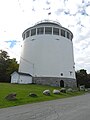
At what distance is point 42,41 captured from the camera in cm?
4928

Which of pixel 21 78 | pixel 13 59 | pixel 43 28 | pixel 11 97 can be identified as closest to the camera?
pixel 11 97

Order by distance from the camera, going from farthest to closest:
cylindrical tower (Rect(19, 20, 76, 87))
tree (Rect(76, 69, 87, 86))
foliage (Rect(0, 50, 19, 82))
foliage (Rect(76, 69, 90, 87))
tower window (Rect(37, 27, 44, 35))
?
tree (Rect(76, 69, 87, 86))
foliage (Rect(76, 69, 90, 87))
foliage (Rect(0, 50, 19, 82))
tower window (Rect(37, 27, 44, 35))
cylindrical tower (Rect(19, 20, 76, 87))

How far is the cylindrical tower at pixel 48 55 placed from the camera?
4644cm

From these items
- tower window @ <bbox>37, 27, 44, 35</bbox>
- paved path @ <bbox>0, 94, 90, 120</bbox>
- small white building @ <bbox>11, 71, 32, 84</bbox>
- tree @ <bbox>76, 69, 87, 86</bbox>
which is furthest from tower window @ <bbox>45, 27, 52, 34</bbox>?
paved path @ <bbox>0, 94, 90, 120</bbox>

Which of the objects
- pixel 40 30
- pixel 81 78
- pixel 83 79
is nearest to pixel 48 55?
pixel 40 30

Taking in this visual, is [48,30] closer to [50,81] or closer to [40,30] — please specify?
[40,30]

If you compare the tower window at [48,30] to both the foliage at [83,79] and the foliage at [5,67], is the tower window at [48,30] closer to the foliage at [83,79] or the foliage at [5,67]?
the foliage at [5,67]

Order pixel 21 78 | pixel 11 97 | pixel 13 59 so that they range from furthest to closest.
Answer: pixel 13 59, pixel 21 78, pixel 11 97

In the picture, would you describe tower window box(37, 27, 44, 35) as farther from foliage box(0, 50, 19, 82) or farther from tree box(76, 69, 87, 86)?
tree box(76, 69, 87, 86)

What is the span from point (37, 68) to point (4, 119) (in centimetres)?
3903

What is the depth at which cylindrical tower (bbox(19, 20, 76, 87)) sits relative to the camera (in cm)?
4644

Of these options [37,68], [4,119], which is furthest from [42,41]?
[4,119]

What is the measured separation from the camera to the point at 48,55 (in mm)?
47688

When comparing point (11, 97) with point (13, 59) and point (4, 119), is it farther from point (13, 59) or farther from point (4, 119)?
point (13, 59)
